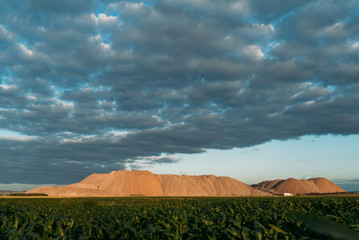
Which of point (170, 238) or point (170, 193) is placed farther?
point (170, 193)

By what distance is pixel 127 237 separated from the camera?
7.81 meters

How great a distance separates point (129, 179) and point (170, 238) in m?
184

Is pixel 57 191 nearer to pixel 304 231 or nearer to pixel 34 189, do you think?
pixel 34 189

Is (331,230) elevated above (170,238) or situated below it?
above

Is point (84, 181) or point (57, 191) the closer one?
point (57, 191)

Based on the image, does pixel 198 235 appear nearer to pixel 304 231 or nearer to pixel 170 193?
pixel 304 231

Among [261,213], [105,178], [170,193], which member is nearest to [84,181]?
[105,178]

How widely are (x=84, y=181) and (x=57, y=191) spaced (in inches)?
1280

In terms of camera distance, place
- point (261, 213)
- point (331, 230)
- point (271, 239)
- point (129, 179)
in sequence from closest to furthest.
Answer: point (331, 230) → point (271, 239) → point (261, 213) → point (129, 179)

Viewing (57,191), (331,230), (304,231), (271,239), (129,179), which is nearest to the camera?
(331,230)

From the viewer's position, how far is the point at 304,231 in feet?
29.6

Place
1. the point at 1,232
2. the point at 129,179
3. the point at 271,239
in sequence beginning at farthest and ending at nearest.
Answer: the point at 129,179 → the point at 1,232 → the point at 271,239

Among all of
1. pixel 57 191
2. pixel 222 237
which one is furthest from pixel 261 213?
pixel 57 191

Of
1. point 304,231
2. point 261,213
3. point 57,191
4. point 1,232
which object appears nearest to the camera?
point 1,232
